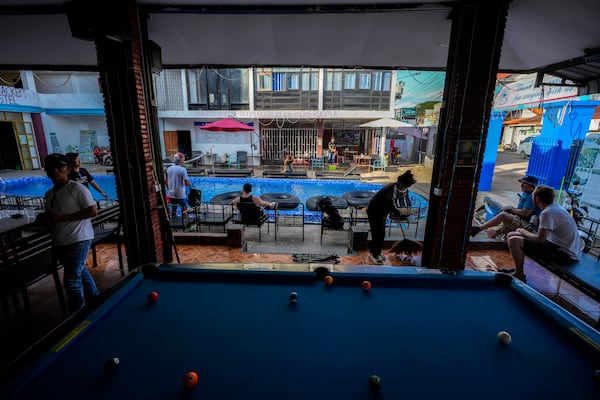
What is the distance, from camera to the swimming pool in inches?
506

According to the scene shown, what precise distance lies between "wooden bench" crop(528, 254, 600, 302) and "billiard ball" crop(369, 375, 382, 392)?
309 centimetres

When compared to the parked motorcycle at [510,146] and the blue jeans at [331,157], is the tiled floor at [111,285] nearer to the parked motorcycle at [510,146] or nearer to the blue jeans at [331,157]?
the blue jeans at [331,157]

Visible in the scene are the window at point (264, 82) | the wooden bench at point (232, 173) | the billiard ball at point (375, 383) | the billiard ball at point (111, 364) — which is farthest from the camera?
the window at point (264, 82)

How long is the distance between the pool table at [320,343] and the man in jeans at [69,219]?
3.91ft

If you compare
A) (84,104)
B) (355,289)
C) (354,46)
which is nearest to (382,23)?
(354,46)

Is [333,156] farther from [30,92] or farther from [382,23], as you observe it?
[30,92]

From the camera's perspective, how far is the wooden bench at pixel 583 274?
3082 mm

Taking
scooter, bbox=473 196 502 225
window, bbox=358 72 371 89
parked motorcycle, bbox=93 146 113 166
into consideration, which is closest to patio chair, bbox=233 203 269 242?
scooter, bbox=473 196 502 225

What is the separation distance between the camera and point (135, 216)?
4266mm

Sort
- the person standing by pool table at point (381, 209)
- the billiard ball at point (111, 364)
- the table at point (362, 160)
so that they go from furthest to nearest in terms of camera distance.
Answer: the table at point (362, 160) < the person standing by pool table at point (381, 209) < the billiard ball at point (111, 364)

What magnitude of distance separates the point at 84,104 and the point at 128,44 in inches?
704

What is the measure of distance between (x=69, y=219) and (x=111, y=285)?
1.74 metres

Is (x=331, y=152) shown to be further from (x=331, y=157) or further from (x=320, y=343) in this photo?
(x=320, y=343)

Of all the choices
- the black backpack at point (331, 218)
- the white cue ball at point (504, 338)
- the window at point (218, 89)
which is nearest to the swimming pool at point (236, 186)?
the window at point (218, 89)
